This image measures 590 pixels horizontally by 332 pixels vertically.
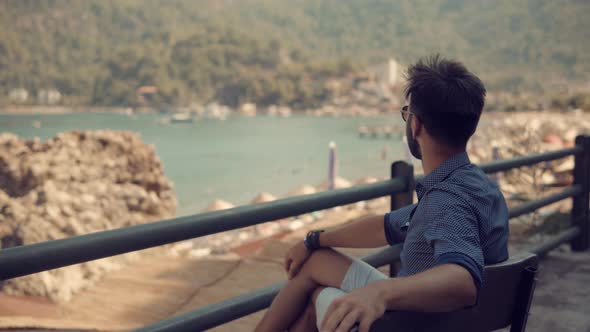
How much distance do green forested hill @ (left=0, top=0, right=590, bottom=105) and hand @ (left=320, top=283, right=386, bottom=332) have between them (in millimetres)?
99657

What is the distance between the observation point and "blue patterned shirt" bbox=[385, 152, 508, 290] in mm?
1151

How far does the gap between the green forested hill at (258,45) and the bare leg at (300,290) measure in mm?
99250

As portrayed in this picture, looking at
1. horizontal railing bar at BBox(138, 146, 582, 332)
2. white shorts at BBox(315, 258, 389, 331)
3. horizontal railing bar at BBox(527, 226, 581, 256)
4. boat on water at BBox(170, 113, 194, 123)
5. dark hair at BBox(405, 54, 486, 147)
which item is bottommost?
boat on water at BBox(170, 113, 194, 123)

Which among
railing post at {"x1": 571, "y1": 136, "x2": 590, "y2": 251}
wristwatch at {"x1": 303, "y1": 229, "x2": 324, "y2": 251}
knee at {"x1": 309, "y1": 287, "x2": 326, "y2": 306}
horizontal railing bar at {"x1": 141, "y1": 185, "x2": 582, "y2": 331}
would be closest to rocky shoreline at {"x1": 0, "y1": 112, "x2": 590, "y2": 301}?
railing post at {"x1": 571, "y1": 136, "x2": 590, "y2": 251}

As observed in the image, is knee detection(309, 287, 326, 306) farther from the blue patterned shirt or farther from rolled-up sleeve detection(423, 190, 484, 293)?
rolled-up sleeve detection(423, 190, 484, 293)

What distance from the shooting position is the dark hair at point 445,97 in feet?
4.12

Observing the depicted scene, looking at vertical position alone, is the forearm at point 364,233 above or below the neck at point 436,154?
below

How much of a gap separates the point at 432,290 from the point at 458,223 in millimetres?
179

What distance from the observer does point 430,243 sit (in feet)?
3.98

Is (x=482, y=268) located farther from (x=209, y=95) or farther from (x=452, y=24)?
(x=452, y=24)

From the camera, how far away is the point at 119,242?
152 cm

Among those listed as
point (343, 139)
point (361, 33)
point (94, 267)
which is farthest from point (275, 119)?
point (94, 267)

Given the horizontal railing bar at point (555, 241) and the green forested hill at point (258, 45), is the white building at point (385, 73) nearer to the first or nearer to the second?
the green forested hill at point (258, 45)

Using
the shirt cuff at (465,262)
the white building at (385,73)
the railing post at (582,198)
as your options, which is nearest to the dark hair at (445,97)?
the shirt cuff at (465,262)
